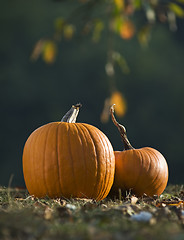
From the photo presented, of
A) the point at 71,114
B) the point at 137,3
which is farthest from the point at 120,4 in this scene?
the point at 71,114

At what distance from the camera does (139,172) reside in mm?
2236

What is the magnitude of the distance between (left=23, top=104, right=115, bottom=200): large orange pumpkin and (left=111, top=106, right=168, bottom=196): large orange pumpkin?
0.13 m

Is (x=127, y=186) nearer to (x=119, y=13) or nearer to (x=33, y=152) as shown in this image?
(x=33, y=152)

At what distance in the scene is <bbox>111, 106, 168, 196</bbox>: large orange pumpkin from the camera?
88.4 inches

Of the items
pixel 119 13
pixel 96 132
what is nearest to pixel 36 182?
pixel 96 132

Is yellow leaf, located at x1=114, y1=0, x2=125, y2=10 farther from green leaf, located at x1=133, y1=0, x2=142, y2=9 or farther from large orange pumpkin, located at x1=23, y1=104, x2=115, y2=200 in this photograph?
large orange pumpkin, located at x1=23, y1=104, x2=115, y2=200

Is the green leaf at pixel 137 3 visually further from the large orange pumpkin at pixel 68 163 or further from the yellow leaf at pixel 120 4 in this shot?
the large orange pumpkin at pixel 68 163

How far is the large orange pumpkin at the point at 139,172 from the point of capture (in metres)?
2.24

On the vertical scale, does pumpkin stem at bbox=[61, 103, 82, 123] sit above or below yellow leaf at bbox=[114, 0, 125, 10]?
below

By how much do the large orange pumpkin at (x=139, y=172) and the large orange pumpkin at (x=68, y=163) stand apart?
13 centimetres

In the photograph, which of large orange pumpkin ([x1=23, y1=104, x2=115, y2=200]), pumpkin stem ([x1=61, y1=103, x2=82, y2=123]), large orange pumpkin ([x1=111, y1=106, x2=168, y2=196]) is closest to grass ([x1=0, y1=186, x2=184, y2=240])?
large orange pumpkin ([x1=23, y1=104, x2=115, y2=200])

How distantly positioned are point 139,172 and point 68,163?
19.8 inches

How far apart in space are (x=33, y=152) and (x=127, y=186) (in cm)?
65

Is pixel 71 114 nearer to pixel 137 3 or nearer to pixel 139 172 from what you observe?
pixel 139 172
